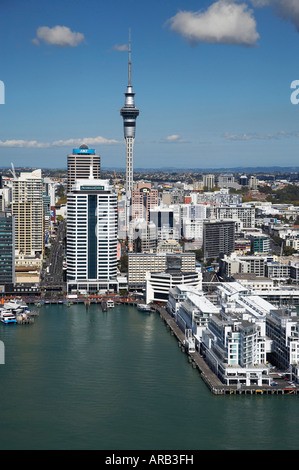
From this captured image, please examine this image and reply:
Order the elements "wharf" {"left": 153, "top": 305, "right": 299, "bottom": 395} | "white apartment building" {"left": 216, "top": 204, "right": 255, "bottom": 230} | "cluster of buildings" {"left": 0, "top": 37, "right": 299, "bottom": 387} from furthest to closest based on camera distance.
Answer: "white apartment building" {"left": 216, "top": 204, "right": 255, "bottom": 230}, "cluster of buildings" {"left": 0, "top": 37, "right": 299, "bottom": 387}, "wharf" {"left": 153, "top": 305, "right": 299, "bottom": 395}

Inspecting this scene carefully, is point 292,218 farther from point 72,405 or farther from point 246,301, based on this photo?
point 72,405

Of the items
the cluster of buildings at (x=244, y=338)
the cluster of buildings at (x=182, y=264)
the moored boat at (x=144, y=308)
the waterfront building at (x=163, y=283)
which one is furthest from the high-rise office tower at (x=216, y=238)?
the cluster of buildings at (x=244, y=338)

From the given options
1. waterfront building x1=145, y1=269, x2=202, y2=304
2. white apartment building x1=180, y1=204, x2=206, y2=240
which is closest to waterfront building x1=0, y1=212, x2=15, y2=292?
waterfront building x1=145, y1=269, x2=202, y2=304

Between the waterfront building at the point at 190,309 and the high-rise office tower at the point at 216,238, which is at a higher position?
the high-rise office tower at the point at 216,238

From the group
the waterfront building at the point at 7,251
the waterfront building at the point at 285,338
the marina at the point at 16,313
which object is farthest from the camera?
the waterfront building at the point at 7,251

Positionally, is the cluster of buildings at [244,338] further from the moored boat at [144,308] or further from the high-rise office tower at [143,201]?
the high-rise office tower at [143,201]

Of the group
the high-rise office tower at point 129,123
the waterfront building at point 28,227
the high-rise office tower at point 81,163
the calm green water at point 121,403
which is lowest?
the calm green water at point 121,403

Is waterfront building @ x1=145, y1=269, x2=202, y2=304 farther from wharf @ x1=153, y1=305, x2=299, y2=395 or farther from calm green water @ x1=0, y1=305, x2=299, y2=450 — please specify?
wharf @ x1=153, y1=305, x2=299, y2=395
